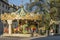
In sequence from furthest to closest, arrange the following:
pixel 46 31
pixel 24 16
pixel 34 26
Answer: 1. pixel 46 31
2. pixel 34 26
3. pixel 24 16

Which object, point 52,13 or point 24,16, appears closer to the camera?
point 24,16

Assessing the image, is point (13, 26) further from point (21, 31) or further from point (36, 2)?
point (36, 2)

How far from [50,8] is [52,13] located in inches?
42.3

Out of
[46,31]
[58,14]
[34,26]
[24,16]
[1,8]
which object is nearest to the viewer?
[24,16]

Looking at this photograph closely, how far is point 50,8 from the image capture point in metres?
43.6

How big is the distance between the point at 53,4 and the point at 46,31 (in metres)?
8.12

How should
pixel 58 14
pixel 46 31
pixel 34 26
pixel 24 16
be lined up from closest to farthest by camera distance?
pixel 24 16, pixel 34 26, pixel 46 31, pixel 58 14

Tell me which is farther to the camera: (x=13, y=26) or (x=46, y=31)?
(x=46, y=31)

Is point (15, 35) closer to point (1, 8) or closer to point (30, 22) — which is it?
point (30, 22)

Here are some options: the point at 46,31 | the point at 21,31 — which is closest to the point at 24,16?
the point at 21,31

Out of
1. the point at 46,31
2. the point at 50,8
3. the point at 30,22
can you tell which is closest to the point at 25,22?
the point at 30,22

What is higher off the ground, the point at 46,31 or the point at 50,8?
the point at 50,8

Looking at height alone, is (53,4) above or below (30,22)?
above

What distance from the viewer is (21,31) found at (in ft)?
101
